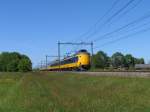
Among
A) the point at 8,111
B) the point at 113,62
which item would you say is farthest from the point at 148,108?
the point at 113,62

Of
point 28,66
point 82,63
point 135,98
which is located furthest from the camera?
point 28,66

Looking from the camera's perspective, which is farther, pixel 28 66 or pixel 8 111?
pixel 28 66

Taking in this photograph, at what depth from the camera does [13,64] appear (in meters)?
200

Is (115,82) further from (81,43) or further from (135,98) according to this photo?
(81,43)

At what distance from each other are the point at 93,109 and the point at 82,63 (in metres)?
56.5

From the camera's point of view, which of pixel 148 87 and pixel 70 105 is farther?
pixel 148 87

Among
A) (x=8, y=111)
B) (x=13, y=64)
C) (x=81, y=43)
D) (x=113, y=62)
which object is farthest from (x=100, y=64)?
(x=8, y=111)

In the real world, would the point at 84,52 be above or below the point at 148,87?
above

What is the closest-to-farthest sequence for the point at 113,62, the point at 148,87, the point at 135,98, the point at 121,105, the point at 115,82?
the point at 121,105, the point at 135,98, the point at 148,87, the point at 115,82, the point at 113,62

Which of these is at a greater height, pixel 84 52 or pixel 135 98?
pixel 84 52

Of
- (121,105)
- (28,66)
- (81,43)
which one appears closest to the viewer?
(121,105)

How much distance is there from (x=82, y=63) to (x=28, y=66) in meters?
110

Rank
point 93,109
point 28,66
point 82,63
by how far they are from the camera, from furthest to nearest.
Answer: point 28,66, point 82,63, point 93,109

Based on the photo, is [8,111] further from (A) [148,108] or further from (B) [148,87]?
(B) [148,87]
